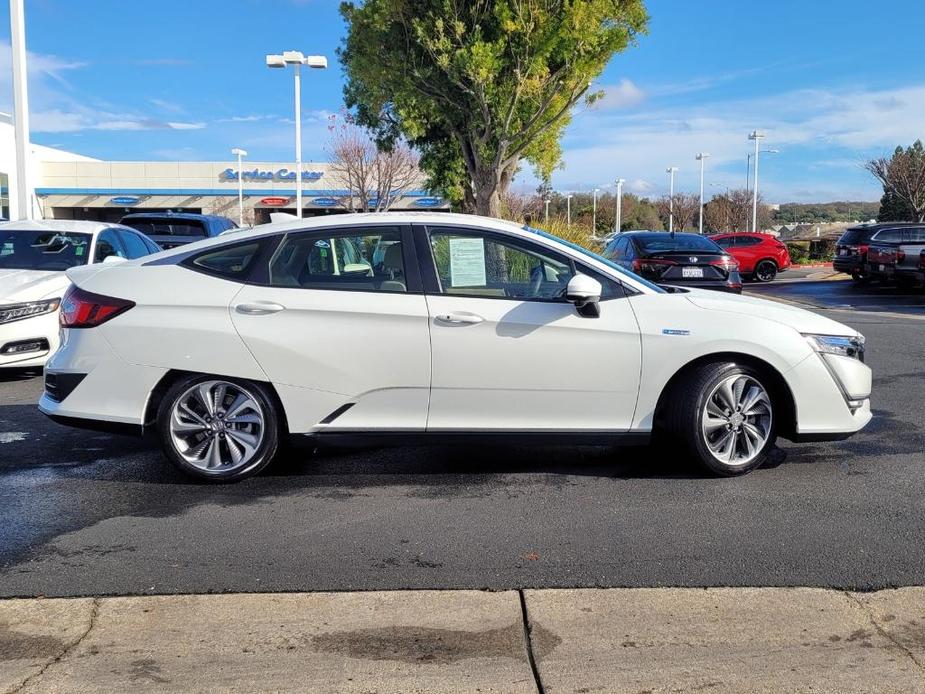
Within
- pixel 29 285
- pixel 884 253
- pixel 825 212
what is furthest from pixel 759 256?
pixel 825 212

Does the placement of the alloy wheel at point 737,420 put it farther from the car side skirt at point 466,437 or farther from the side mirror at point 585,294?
the side mirror at point 585,294

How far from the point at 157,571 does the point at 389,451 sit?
2.38 metres

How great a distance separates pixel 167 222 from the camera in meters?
17.5

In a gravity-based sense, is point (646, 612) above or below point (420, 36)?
below

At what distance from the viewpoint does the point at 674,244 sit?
51.8 ft

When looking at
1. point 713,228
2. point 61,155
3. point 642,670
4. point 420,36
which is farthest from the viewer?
point 713,228

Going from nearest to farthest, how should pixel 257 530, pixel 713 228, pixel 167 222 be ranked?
1. pixel 257 530
2. pixel 167 222
3. pixel 713 228

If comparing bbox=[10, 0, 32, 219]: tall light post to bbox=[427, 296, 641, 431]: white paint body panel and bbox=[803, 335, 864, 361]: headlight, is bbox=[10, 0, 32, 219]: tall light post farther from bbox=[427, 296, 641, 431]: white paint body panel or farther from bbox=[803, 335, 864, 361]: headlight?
bbox=[803, 335, 864, 361]: headlight

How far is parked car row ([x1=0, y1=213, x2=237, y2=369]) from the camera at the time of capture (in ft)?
28.0

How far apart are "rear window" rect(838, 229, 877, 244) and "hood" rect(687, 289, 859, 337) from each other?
2111 centimetres

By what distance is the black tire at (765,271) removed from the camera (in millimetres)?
27625

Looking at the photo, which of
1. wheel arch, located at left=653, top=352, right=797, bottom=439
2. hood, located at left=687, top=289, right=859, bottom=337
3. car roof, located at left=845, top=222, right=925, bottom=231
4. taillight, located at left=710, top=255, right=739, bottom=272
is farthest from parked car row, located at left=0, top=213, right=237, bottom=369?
car roof, located at left=845, top=222, right=925, bottom=231

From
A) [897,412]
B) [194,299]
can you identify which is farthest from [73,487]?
[897,412]

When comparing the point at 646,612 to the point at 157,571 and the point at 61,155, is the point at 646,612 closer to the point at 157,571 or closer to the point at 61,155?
the point at 157,571
